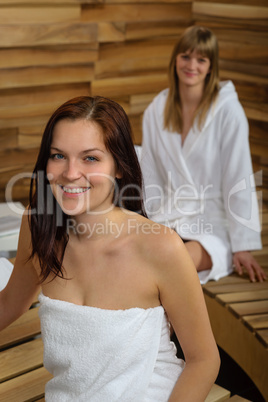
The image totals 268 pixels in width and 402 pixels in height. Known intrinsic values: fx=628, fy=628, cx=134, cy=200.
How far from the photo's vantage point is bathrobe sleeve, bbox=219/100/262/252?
276 centimetres

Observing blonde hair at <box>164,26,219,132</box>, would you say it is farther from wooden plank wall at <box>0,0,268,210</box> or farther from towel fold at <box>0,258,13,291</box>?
towel fold at <box>0,258,13,291</box>

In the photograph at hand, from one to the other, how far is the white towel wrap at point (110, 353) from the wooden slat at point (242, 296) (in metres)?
1.05

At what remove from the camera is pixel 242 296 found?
8.32ft

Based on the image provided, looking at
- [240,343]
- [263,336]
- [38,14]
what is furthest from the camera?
[38,14]

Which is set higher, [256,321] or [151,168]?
[151,168]

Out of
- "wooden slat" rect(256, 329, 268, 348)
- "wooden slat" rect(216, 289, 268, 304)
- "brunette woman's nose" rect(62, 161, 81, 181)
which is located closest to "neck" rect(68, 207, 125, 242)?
"brunette woman's nose" rect(62, 161, 81, 181)

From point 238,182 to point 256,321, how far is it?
702 mm

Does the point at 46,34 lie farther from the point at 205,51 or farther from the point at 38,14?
the point at 205,51

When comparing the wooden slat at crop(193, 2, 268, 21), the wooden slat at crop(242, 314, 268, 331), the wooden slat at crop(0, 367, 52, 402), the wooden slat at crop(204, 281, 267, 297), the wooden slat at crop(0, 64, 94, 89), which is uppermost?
the wooden slat at crop(193, 2, 268, 21)

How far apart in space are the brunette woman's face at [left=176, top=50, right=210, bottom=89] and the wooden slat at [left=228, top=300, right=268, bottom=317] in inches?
41.6

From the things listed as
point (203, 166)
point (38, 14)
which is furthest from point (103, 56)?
point (203, 166)

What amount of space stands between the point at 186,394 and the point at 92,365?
22cm

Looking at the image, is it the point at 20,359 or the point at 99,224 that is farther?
the point at 20,359

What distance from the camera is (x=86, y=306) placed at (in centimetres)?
145
